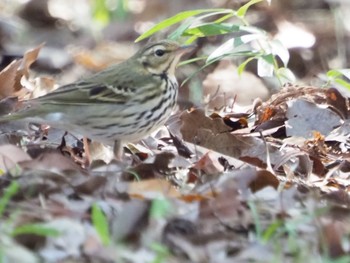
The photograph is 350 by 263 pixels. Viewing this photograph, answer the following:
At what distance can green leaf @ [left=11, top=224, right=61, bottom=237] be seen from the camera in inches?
175

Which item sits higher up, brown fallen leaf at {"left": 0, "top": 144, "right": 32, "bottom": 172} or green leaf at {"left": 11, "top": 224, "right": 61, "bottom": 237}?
green leaf at {"left": 11, "top": 224, "right": 61, "bottom": 237}

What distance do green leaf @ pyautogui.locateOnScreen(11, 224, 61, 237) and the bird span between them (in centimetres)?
183

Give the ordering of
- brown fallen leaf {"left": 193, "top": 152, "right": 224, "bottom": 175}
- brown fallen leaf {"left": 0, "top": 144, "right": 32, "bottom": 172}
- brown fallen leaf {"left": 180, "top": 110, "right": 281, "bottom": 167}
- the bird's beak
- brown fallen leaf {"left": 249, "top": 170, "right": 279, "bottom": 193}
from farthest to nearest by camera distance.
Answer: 1. the bird's beak
2. brown fallen leaf {"left": 180, "top": 110, "right": 281, "bottom": 167}
3. brown fallen leaf {"left": 193, "top": 152, "right": 224, "bottom": 175}
4. brown fallen leaf {"left": 0, "top": 144, "right": 32, "bottom": 172}
5. brown fallen leaf {"left": 249, "top": 170, "right": 279, "bottom": 193}

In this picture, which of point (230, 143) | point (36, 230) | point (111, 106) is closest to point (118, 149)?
point (111, 106)

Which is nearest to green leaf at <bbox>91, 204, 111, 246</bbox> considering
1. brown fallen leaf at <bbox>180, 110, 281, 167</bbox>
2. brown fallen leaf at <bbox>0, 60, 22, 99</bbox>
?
brown fallen leaf at <bbox>180, 110, 281, 167</bbox>

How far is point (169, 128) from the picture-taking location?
7160 mm

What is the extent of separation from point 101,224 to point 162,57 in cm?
251

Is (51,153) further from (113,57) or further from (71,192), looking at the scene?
(113,57)

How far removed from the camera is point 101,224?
14.9ft

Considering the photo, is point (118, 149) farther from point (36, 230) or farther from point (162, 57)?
point (36, 230)

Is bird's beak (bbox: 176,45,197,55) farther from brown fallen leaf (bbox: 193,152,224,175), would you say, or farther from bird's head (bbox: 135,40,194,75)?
brown fallen leaf (bbox: 193,152,224,175)

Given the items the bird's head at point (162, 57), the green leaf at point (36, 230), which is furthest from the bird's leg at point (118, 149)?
the green leaf at point (36, 230)

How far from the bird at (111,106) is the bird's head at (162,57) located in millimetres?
70

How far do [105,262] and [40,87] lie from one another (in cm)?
360
